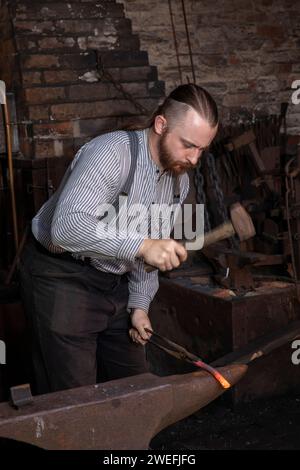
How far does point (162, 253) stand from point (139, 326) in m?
→ 0.61

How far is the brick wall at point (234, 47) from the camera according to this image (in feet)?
17.0

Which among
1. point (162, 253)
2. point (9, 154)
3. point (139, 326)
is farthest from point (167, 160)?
point (9, 154)

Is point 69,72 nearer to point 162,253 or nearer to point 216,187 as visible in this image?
point 216,187

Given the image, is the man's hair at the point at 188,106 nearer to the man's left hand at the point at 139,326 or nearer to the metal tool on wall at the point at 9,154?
the man's left hand at the point at 139,326

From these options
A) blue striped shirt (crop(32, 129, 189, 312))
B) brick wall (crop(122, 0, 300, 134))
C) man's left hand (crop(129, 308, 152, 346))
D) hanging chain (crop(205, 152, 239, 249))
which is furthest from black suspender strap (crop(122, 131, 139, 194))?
brick wall (crop(122, 0, 300, 134))

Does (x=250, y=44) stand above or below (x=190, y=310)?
above

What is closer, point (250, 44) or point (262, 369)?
point (262, 369)

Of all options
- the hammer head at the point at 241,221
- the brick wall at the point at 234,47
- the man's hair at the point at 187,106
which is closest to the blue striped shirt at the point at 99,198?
the man's hair at the point at 187,106

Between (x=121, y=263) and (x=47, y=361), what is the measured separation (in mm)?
463

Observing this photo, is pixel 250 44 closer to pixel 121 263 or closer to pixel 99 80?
pixel 99 80

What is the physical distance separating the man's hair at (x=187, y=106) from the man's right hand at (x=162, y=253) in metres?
0.48

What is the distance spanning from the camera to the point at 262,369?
3.94m

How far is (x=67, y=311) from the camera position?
2.65 metres

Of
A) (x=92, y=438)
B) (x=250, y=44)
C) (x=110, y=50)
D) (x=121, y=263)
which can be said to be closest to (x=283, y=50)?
(x=250, y=44)
